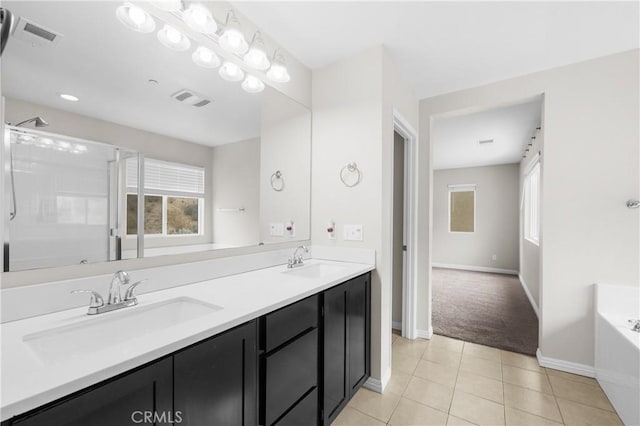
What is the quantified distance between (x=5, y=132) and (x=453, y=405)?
2.59 meters

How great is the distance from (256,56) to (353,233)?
131 centimetres

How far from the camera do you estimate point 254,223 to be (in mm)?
1831

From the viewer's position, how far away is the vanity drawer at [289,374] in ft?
3.63

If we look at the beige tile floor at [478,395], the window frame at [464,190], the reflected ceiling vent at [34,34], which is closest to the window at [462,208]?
the window frame at [464,190]

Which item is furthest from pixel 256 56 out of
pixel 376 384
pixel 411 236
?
pixel 376 384

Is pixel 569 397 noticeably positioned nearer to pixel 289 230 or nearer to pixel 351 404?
pixel 351 404

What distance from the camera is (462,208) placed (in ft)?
21.4

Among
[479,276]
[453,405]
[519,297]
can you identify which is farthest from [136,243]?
[479,276]

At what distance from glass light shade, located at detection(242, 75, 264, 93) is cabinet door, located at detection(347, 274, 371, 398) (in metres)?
1.37

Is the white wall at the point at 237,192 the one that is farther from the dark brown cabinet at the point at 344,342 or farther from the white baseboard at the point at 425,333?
the white baseboard at the point at 425,333

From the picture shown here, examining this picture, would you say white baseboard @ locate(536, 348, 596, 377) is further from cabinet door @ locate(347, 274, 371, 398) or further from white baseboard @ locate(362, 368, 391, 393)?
cabinet door @ locate(347, 274, 371, 398)

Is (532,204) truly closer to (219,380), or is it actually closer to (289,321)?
(289,321)

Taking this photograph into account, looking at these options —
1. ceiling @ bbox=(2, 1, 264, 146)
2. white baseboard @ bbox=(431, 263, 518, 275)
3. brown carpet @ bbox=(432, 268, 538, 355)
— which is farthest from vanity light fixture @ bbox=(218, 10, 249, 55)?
white baseboard @ bbox=(431, 263, 518, 275)

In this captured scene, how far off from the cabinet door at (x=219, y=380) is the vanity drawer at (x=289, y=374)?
8 cm
